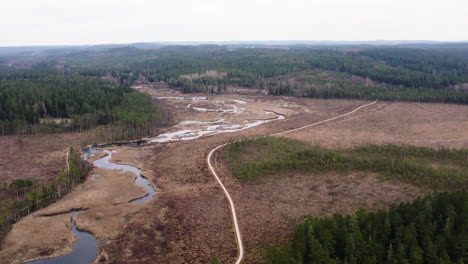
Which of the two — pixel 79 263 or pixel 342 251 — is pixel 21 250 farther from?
pixel 342 251

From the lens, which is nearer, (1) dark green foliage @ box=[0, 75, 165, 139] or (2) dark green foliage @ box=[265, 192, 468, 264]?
(2) dark green foliage @ box=[265, 192, 468, 264]

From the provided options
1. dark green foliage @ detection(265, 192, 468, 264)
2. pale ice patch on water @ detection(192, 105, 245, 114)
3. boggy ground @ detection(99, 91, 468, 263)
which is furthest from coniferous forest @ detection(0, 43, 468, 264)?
pale ice patch on water @ detection(192, 105, 245, 114)

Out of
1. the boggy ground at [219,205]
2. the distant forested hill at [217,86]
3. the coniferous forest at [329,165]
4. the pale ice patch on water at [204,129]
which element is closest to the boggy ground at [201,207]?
the boggy ground at [219,205]

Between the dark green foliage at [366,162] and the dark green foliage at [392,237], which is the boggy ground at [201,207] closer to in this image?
the dark green foliage at [366,162]

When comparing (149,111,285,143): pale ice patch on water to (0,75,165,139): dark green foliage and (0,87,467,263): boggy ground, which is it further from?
(0,87,467,263): boggy ground

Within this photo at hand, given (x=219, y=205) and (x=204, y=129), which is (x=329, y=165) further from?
(x=204, y=129)

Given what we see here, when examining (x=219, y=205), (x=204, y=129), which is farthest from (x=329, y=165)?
(x=204, y=129)
